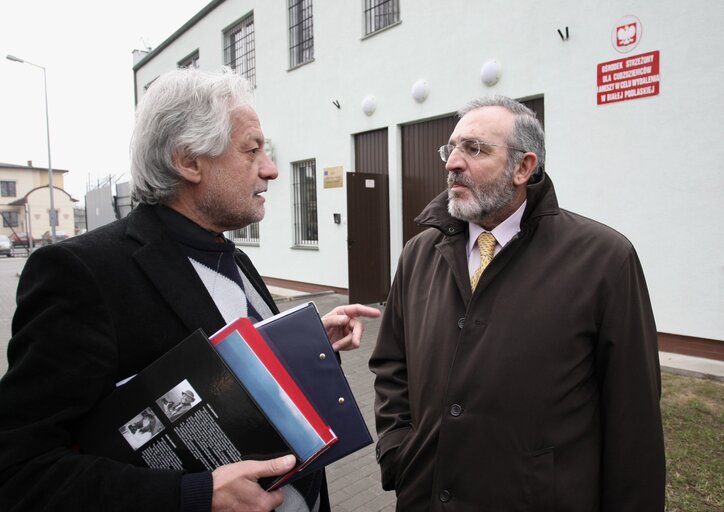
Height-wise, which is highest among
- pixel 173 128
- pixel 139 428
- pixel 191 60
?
pixel 191 60

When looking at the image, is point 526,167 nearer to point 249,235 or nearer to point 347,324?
point 347,324

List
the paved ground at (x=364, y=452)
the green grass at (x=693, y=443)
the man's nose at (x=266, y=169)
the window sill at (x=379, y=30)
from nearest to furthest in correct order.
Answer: the man's nose at (x=266, y=169), the green grass at (x=693, y=443), the paved ground at (x=364, y=452), the window sill at (x=379, y=30)

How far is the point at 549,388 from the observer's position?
1.55 metres

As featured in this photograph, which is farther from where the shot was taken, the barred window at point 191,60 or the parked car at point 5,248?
the parked car at point 5,248

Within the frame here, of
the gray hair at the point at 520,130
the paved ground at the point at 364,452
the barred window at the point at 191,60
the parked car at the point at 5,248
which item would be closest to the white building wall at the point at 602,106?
the paved ground at the point at 364,452

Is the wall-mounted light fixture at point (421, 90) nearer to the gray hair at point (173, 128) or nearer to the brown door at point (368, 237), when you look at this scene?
the brown door at point (368, 237)

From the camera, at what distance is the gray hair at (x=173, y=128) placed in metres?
1.34

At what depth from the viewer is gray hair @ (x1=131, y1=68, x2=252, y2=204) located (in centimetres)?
134

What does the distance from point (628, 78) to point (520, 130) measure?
13.1ft

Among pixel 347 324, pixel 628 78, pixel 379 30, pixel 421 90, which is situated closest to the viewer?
pixel 347 324

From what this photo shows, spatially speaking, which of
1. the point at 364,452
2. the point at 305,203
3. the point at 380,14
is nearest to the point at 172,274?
the point at 364,452

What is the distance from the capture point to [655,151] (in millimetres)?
4961

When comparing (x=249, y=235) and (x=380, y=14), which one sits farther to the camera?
(x=249, y=235)

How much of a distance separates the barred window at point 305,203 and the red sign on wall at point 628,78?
5973mm
